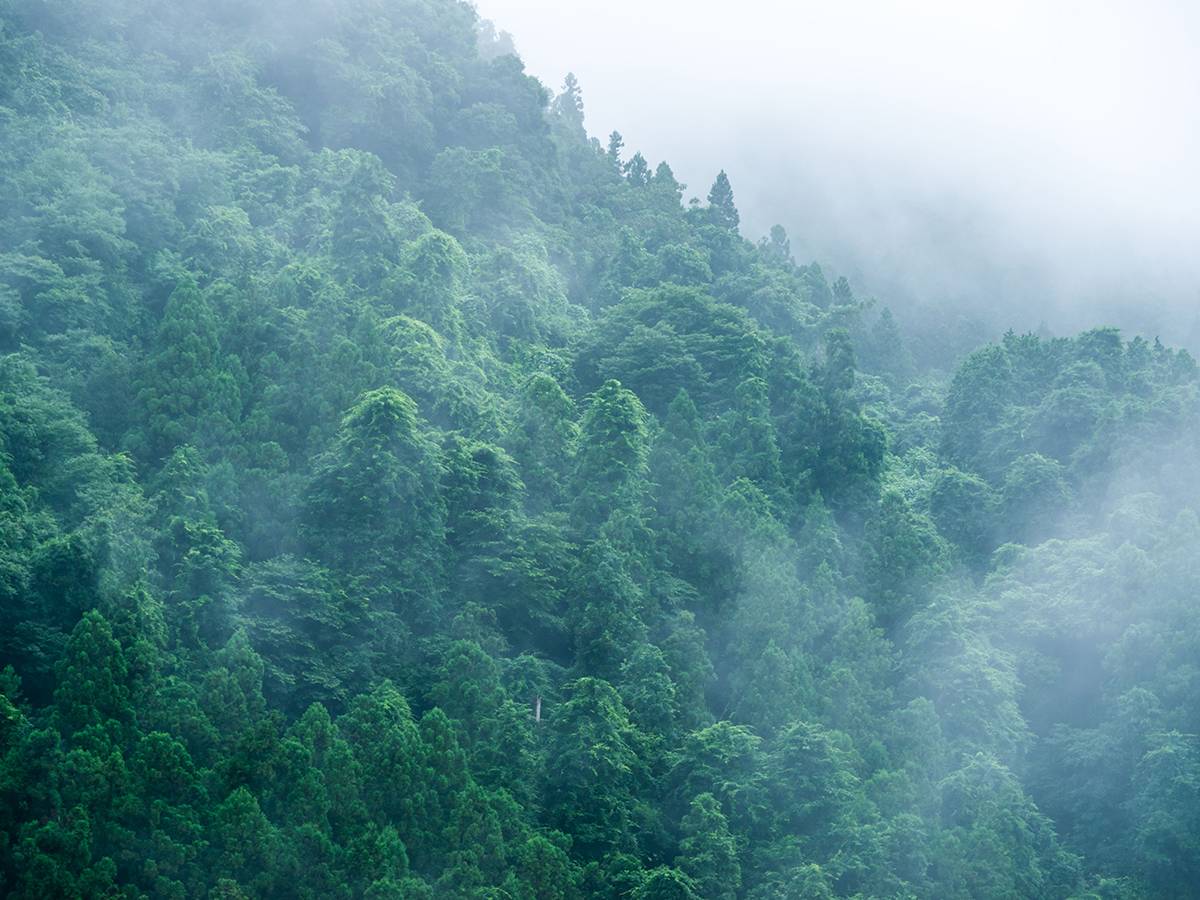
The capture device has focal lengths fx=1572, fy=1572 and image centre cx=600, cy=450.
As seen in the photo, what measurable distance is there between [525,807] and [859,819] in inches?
222

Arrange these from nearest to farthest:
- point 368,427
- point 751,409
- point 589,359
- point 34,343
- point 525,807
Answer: point 525,807
point 368,427
point 34,343
point 751,409
point 589,359

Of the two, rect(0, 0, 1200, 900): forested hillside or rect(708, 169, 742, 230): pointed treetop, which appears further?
rect(708, 169, 742, 230): pointed treetop

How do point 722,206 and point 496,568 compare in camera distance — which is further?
point 722,206

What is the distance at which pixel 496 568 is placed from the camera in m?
28.7

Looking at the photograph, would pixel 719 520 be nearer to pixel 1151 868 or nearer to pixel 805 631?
pixel 805 631

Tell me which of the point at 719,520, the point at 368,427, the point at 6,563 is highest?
the point at 719,520

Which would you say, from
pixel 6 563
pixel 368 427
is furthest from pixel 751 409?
pixel 6 563

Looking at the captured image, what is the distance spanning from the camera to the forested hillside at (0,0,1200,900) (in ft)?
73.9

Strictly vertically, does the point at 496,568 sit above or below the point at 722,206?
below

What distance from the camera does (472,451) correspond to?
97.9 feet

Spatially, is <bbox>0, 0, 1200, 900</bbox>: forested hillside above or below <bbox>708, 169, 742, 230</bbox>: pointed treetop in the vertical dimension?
below

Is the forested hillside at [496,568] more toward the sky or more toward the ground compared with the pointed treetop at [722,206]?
more toward the ground

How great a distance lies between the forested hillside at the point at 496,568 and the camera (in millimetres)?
22531

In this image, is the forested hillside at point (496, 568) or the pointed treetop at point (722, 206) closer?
the forested hillside at point (496, 568)
